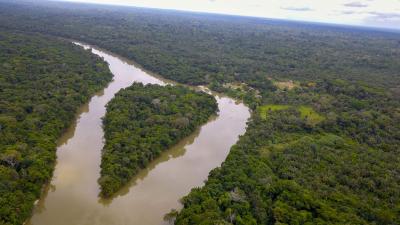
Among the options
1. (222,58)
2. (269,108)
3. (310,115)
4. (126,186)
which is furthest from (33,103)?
(222,58)

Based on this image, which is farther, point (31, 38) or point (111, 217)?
point (31, 38)

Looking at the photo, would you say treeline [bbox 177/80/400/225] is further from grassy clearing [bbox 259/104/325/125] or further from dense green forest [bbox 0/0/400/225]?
grassy clearing [bbox 259/104/325/125]

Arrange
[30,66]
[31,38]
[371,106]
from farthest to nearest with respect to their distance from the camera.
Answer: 1. [31,38]
2. [30,66]
3. [371,106]

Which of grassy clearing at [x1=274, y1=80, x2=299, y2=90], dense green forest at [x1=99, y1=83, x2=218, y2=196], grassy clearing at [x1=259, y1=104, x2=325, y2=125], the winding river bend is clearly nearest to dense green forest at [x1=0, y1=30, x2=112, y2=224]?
the winding river bend

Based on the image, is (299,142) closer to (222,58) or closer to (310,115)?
(310,115)

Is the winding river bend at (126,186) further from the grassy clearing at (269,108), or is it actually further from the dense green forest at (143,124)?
the grassy clearing at (269,108)

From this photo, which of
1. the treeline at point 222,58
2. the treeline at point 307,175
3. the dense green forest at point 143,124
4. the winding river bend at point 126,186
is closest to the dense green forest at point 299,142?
the treeline at point 307,175

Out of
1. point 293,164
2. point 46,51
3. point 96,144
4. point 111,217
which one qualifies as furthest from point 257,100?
point 46,51

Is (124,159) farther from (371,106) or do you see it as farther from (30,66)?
(371,106)
